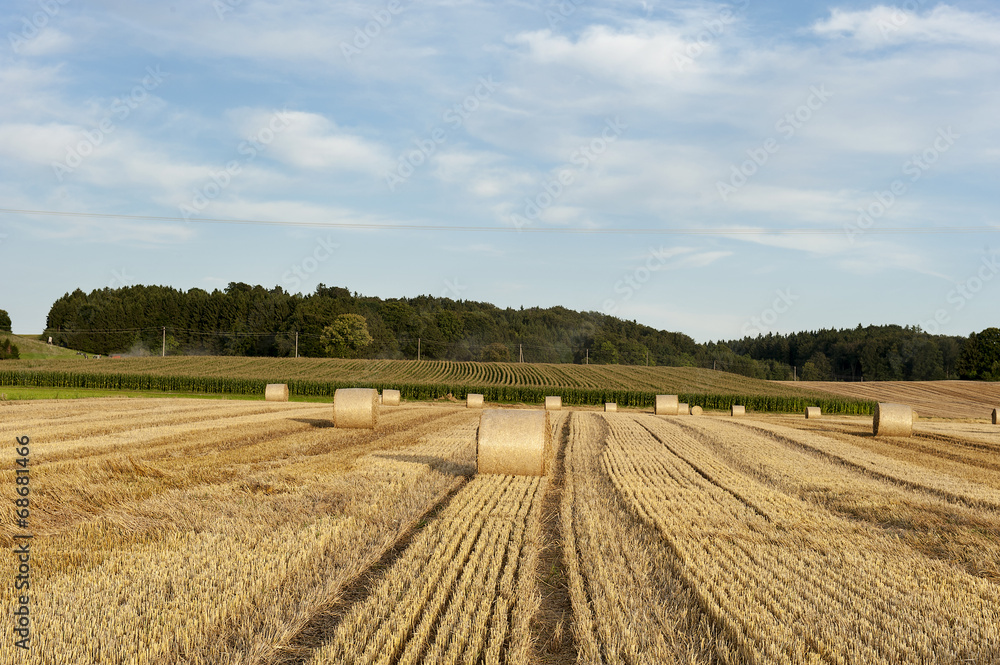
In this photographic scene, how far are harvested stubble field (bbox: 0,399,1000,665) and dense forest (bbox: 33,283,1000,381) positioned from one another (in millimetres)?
86652

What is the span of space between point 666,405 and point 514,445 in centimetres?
2691

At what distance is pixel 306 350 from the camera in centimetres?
9938

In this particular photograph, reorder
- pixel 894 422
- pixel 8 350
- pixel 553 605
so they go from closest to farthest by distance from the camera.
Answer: pixel 553 605 → pixel 894 422 → pixel 8 350

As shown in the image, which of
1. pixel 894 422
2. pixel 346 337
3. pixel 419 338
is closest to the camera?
pixel 894 422

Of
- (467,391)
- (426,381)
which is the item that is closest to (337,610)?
(467,391)

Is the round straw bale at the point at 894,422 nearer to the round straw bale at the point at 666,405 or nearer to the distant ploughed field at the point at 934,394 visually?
the round straw bale at the point at 666,405

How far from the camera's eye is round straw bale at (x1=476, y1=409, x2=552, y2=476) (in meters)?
11.5

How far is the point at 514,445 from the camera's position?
1159 centimetres


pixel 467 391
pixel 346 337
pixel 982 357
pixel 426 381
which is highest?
pixel 346 337

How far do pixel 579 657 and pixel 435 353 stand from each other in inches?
4210

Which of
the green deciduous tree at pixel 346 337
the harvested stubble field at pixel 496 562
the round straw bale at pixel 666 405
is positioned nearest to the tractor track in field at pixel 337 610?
the harvested stubble field at pixel 496 562

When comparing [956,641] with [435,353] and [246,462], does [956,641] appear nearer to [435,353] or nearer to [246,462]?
[246,462]

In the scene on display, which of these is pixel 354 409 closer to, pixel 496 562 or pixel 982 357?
pixel 496 562

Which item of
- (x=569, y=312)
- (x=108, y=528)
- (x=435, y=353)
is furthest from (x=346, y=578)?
(x=569, y=312)
